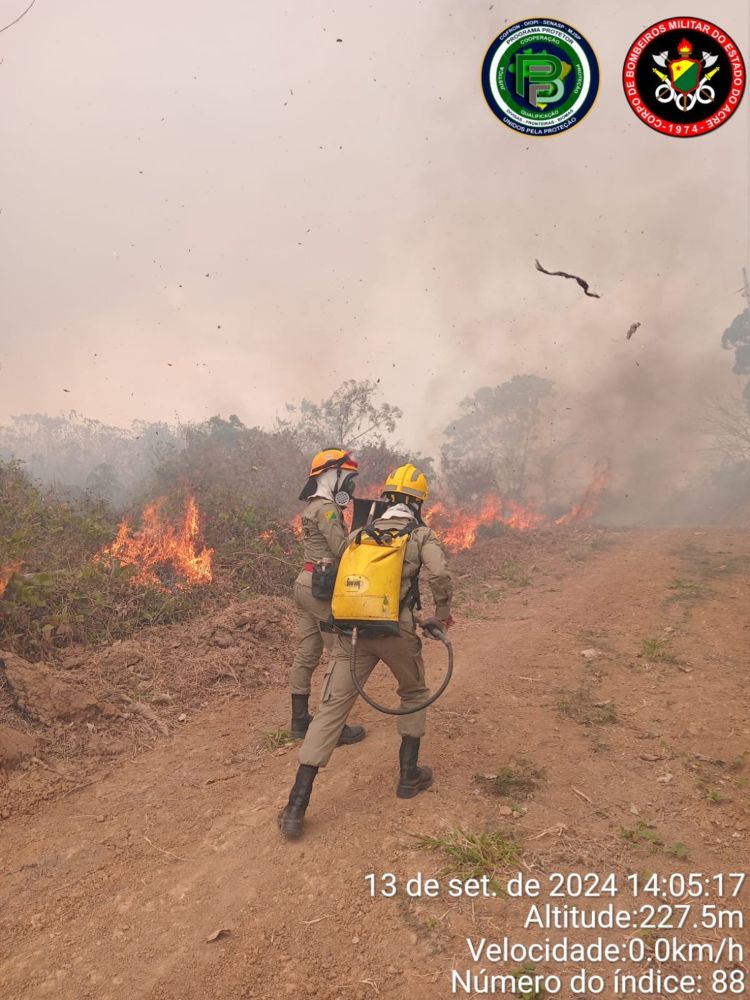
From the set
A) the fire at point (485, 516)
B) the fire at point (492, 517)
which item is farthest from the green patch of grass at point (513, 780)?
the fire at point (492, 517)

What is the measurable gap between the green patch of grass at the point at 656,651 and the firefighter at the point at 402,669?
3.96 m

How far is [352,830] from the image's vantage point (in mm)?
3738

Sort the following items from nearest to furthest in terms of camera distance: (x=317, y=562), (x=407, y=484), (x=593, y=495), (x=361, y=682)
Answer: (x=361, y=682), (x=407, y=484), (x=317, y=562), (x=593, y=495)

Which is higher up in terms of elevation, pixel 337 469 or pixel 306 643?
pixel 337 469

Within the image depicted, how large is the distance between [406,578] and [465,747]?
5.95ft

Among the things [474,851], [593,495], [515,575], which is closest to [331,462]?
[474,851]

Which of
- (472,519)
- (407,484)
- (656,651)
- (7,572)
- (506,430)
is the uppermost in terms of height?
(407,484)

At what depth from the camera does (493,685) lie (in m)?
6.31

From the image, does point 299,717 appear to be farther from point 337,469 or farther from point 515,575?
point 515,575

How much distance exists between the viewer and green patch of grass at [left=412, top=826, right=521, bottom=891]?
10.4 ft

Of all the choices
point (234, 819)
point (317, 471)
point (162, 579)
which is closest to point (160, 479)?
point (162, 579)

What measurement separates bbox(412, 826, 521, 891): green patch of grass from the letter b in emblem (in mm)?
11926

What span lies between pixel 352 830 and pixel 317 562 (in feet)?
7.40

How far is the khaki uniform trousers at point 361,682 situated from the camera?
12.7 feet
